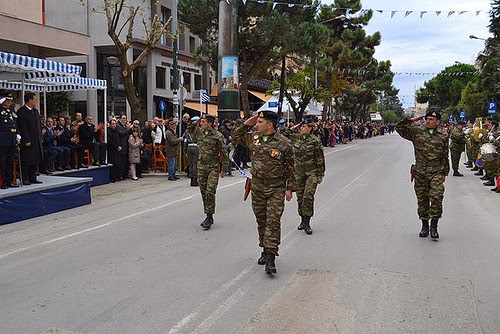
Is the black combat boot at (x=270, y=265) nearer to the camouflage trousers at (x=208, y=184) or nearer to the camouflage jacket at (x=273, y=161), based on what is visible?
the camouflage jacket at (x=273, y=161)

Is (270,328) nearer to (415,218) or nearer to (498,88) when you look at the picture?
(415,218)

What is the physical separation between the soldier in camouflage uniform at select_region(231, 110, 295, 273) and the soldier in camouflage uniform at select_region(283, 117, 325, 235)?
7.11 feet

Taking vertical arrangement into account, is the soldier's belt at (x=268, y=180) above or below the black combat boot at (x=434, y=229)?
above

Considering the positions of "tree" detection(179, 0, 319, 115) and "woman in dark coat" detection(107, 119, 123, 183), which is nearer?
"woman in dark coat" detection(107, 119, 123, 183)

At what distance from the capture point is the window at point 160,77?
Result: 35719 millimetres

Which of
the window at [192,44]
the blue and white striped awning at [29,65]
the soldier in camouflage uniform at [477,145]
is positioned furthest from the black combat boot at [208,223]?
the window at [192,44]

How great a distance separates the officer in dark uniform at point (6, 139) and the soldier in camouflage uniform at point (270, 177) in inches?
229

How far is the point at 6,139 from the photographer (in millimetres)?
9805

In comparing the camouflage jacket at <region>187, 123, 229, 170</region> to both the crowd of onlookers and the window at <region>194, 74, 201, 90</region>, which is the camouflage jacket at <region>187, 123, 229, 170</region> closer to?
the crowd of onlookers

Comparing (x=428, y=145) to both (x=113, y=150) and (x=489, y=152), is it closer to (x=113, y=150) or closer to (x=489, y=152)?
(x=489, y=152)

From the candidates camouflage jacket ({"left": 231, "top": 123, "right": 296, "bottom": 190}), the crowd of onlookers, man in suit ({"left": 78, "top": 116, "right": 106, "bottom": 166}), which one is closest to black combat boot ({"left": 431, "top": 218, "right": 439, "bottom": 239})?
camouflage jacket ({"left": 231, "top": 123, "right": 296, "bottom": 190})

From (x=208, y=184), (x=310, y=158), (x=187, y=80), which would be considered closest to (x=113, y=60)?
(x=187, y=80)

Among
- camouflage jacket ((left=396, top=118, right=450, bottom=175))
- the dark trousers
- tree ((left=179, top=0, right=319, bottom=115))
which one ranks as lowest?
the dark trousers

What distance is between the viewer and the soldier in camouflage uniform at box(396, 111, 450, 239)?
7594 mm
